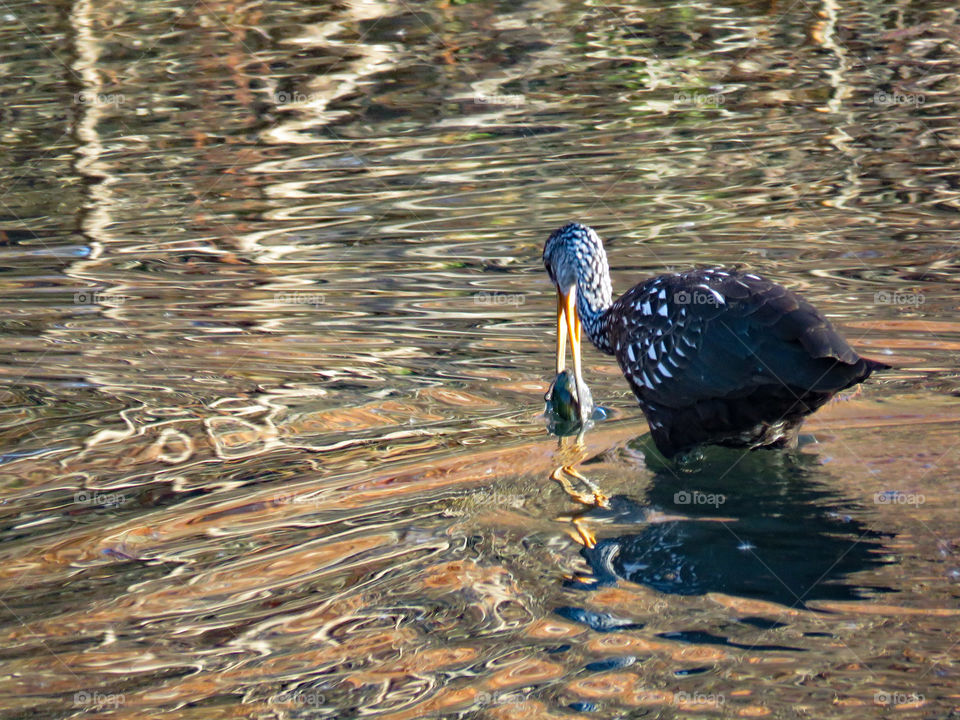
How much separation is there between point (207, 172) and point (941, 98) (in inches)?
254

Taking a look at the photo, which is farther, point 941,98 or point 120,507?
point 941,98

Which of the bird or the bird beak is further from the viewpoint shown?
the bird beak

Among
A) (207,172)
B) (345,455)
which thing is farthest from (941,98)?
(345,455)

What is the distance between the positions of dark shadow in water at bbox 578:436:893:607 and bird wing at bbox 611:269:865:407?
45 cm

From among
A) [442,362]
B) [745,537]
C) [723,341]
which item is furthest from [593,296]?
[745,537]

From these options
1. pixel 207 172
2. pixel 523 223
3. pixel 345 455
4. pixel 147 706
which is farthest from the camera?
pixel 207 172

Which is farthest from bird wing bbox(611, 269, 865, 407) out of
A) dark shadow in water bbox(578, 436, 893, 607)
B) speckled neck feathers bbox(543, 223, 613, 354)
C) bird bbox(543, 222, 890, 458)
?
speckled neck feathers bbox(543, 223, 613, 354)

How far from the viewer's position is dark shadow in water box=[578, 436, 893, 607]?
4.61m

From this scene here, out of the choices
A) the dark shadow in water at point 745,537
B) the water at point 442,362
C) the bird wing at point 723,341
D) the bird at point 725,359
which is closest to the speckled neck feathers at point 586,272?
the bird at point 725,359

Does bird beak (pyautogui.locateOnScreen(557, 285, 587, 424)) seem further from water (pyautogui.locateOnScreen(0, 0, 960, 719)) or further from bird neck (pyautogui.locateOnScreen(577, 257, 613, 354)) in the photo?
water (pyautogui.locateOnScreen(0, 0, 960, 719))

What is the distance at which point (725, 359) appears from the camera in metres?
5.42

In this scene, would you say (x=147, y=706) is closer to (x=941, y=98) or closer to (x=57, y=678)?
(x=57, y=678)

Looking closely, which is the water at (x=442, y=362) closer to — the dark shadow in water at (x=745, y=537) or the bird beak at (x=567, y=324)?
the dark shadow in water at (x=745, y=537)

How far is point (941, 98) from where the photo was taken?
38.1ft
